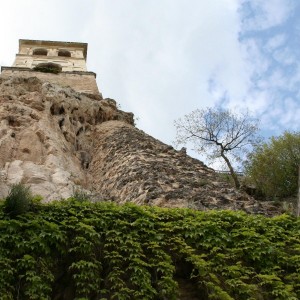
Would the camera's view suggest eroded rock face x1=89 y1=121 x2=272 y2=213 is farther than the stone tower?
No

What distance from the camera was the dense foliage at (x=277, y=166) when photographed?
21625 millimetres

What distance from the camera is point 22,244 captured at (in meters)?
8.17

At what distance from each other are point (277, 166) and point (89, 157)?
8.81 m

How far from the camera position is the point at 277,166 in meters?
23.0

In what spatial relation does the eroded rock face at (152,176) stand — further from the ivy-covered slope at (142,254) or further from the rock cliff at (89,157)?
the ivy-covered slope at (142,254)

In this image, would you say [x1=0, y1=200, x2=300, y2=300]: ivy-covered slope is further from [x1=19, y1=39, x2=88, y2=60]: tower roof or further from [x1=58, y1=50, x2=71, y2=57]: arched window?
[x1=19, y1=39, x2=88, y2=60]: tower roof

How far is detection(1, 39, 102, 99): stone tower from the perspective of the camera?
2657cm

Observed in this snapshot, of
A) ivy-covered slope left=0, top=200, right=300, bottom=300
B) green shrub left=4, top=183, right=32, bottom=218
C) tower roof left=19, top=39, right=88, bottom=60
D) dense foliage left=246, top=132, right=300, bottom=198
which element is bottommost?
ivy-covered slope left=0, top=200, right=300, bottom=300

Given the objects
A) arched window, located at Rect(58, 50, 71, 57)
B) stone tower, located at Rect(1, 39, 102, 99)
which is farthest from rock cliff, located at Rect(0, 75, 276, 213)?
arched window, located at Rect(58, 50, 71, 57)

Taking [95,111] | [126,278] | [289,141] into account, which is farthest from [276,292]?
[289,141]

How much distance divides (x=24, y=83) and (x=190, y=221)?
42.3 ft

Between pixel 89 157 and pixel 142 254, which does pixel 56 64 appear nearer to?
pixel 89 157

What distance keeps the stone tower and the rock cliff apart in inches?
143

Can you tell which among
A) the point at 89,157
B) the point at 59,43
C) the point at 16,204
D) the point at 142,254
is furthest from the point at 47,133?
the point at 59,43
